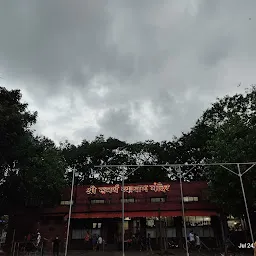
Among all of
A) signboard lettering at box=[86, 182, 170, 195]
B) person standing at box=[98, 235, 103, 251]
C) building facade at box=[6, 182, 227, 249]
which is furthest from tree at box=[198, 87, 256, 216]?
person standing at box=[98, 235, 103, 251]

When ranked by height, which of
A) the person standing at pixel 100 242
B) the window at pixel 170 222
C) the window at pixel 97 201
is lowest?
the person standing at pixel 100 242

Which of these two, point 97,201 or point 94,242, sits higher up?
point 97,201

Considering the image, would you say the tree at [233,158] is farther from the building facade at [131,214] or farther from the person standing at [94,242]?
the person standing at [94,242]

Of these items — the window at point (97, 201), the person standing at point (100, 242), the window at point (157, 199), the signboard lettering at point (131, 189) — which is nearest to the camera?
the person standing at point (100, 242)

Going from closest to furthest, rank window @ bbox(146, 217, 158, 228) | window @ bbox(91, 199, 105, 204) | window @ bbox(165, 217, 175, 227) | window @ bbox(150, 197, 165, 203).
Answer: window @ bbox(165, 217, 175, 227)
window @ bbox(146, 217, 158, 228)
window @ bbox(150, 197, 165, 203)
window @ bbox(91, 199, 105, 204)

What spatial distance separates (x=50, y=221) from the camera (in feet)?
79.4

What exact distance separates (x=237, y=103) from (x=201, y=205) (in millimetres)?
11383

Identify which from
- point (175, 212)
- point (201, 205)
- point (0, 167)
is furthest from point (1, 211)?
point (201, 205)

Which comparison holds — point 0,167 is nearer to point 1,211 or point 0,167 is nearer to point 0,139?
point 0,139

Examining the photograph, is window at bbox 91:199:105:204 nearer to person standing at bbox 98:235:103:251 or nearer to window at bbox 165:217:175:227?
person standing at bbox 98:235:103:251

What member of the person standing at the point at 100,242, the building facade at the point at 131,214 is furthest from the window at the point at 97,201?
the person standing at the point at 100,242

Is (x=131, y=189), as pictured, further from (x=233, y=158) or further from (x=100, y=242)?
(x=233, y=158)

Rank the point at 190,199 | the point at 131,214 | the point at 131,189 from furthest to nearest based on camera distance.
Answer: the point at 190,199
the point at 131,189
the point at 131,214

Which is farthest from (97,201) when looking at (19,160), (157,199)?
(19,160)
